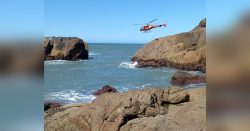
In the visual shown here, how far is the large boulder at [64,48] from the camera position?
25.8 m

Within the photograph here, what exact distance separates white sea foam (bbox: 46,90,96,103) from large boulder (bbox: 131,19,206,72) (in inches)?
328

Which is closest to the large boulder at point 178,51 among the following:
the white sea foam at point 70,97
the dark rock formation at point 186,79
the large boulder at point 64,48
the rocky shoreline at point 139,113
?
the dark rock formation at point 186,79

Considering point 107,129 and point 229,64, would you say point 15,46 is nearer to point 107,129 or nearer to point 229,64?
point 229,64

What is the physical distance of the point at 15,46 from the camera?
1.10 m

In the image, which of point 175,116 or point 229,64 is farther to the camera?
point 175,116

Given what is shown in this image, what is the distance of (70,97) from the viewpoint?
486 inches

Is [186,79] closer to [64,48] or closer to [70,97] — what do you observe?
[70,97]

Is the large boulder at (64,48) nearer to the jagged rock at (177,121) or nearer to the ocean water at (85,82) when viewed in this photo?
the ocean water at (85,82)

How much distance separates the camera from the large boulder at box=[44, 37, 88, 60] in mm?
25812

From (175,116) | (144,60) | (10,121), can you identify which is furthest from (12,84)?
(144,60)

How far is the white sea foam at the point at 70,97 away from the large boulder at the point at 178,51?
27.4 ft

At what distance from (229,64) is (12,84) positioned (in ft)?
2.19

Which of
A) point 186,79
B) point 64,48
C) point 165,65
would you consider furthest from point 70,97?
point 64,48

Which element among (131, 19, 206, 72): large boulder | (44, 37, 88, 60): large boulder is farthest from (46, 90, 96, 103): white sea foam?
(44, 37, 88, 60): large boulder
